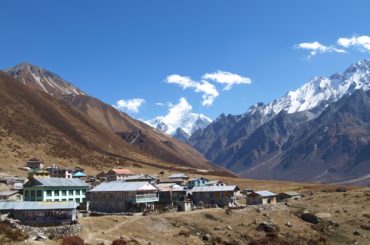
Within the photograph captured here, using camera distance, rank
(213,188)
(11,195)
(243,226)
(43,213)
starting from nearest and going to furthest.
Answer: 1. (43,213)
2. (243,226)
3. (11,195)
4. (213,188)

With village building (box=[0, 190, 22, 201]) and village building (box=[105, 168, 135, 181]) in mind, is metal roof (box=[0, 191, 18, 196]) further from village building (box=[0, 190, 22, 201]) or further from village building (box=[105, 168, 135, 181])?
village building (box=[105, 168, 135, 181])

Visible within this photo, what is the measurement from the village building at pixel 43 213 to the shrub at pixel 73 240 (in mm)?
7309

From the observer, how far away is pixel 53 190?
102 metres

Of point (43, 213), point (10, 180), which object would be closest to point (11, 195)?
point (43, 213)

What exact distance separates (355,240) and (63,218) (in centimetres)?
4975

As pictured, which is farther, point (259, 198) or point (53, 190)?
point (259, 198)

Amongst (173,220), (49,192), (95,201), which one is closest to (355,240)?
(173,220)

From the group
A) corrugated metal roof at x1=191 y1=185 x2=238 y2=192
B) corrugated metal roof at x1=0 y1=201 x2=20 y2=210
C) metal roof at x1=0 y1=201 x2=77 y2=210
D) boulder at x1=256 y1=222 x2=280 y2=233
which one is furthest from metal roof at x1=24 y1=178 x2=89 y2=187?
boulder at x1=256 y1=222 x2=280 y2=233

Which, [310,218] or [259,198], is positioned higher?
[259,198]

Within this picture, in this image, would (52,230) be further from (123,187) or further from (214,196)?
(214,196)

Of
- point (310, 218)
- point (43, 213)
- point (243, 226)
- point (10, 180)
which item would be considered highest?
point (10, 180)

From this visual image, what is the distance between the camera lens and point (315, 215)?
104 meters

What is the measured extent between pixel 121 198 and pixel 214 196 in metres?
25.6

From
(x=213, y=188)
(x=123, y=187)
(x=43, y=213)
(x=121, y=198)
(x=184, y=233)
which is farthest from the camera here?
(x=213, y=188)
